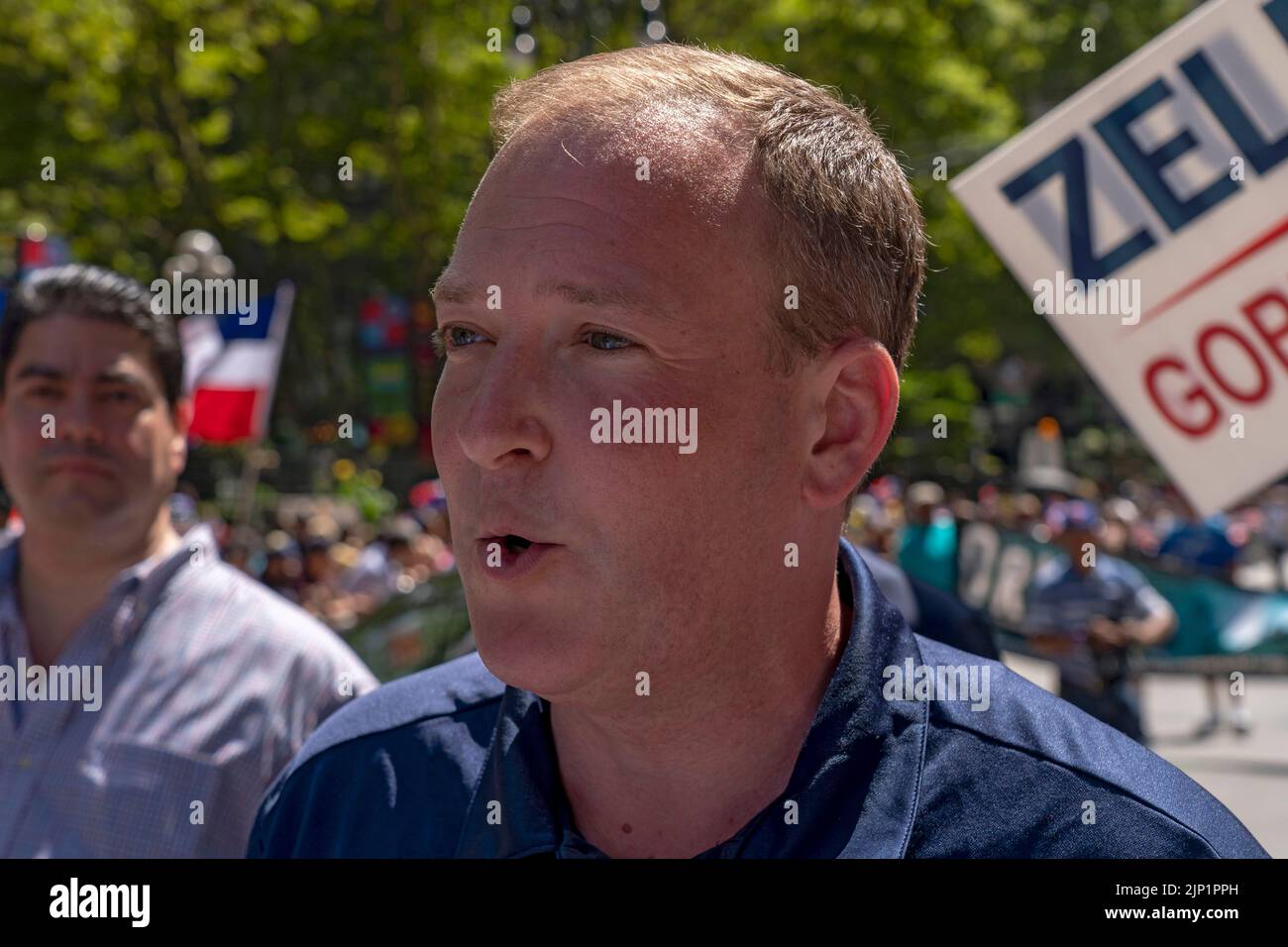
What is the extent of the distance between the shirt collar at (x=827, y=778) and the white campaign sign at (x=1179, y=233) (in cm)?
200

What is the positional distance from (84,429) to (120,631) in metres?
0.44

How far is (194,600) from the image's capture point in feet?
10.5

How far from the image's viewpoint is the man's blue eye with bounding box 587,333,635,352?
67.3 inches

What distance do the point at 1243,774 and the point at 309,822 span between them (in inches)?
419

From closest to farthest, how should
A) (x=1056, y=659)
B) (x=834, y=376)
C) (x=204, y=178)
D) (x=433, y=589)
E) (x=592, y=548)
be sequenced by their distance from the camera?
(x=592, y=548)
(x=834, y=376)
(x=433, y=589)
(x=1056, y=659)
(x=204, y=178)

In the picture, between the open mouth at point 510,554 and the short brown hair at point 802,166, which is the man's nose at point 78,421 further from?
the open mouth at point 510,554

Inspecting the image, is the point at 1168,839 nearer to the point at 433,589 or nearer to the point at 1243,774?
the point at 433,589

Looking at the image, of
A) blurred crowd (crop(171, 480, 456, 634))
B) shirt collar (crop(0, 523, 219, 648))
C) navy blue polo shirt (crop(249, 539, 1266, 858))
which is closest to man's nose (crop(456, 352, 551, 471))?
navy blue polo shirt (crop(249, 539, 1266, 858))

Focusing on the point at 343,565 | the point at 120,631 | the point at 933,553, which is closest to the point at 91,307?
the point at 120,631

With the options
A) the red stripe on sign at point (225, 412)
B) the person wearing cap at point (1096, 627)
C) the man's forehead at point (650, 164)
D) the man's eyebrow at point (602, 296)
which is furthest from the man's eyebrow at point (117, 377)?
the red stripe on sign at point (225, 412)

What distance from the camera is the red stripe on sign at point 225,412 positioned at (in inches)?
467

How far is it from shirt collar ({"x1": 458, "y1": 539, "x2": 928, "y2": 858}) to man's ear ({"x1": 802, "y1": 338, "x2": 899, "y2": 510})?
0.56 feet

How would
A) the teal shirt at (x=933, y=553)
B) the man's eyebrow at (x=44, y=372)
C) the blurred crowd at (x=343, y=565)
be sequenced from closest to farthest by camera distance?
the man's eyebrow at (x=44, y=372) → the blurred crowd at (x=343, y=565) → the teal shirt at (x=933, y=553)
